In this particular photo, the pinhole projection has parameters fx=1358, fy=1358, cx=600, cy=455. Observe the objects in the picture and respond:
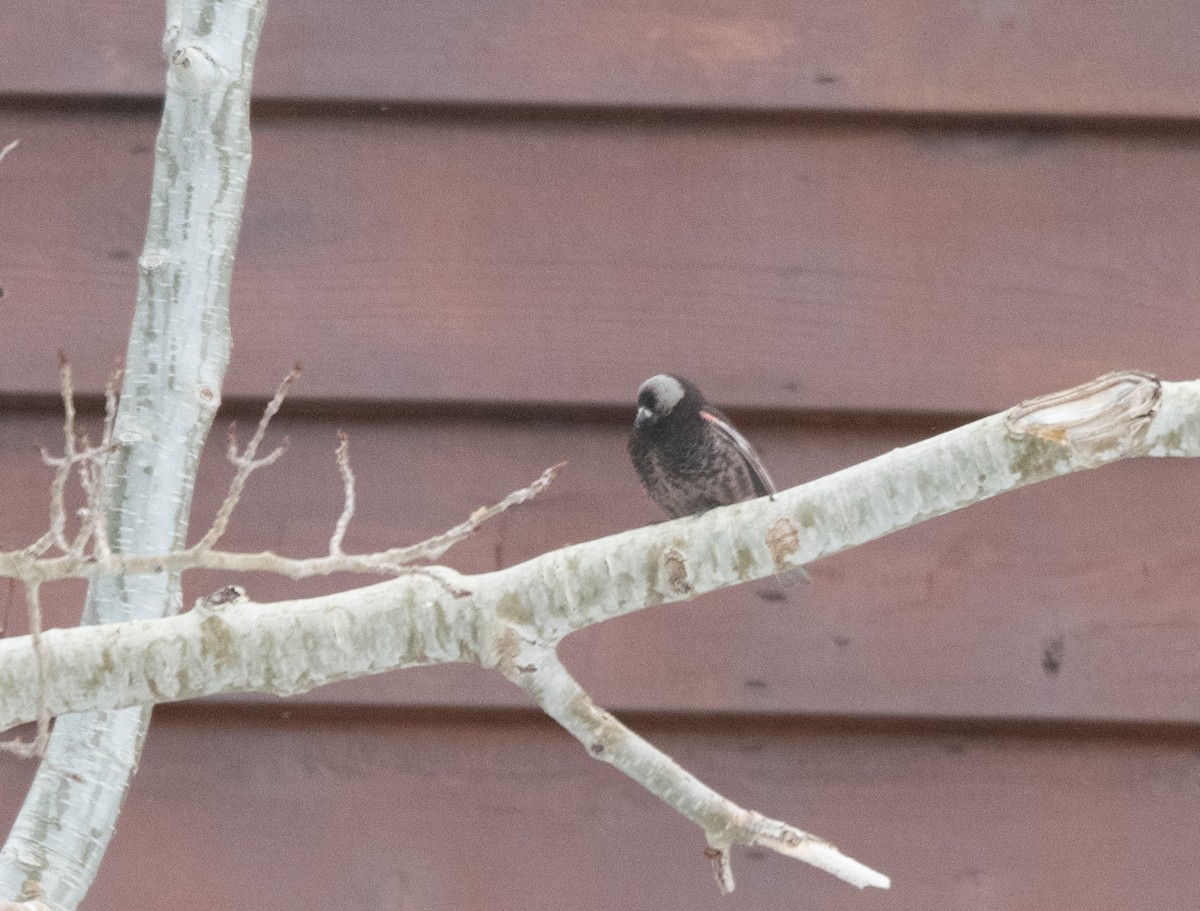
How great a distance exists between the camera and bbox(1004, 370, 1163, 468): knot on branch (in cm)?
100

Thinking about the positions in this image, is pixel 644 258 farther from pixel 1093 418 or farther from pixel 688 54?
pixel 1093 418

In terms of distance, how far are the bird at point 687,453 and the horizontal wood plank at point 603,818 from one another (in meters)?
0.35

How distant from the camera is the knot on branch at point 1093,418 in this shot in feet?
3.27

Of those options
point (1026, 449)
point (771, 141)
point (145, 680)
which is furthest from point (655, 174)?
point (145, 680)

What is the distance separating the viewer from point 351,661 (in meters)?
1.06

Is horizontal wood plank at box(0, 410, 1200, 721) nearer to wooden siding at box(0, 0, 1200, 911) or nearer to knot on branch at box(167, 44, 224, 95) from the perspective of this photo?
wooden siding at box(0, 0, 1200, 911)

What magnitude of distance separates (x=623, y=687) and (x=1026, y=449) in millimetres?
726

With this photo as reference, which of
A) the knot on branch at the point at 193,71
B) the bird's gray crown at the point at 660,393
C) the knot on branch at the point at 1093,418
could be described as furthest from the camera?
the bird's gray crown at the point at 660,393

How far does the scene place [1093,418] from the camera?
1.01m

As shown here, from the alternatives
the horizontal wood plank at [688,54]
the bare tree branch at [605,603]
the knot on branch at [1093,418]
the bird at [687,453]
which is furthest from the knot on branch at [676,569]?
the horizontal wood plank at [688,54]

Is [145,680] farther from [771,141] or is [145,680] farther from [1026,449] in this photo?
[771,141]

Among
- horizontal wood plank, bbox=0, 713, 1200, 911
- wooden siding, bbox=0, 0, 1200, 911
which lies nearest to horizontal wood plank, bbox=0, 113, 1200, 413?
wooden siding, bbox=0, 0, 1200, 911

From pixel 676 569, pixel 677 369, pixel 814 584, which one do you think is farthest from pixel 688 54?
pixel 676 569

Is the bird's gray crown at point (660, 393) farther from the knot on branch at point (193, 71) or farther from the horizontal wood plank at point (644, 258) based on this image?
the knot on branch at point (193, 71)
